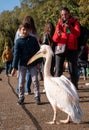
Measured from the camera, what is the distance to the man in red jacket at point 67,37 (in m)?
11.3

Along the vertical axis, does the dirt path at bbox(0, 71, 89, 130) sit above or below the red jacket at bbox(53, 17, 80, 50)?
below

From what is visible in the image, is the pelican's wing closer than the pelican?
No

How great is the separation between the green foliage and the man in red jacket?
17314 mm

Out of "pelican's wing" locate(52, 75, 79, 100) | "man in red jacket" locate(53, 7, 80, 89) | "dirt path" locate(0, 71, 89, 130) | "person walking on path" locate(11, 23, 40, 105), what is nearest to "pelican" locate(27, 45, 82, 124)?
"pelican's wing" locate(52, 75, 79, 100)

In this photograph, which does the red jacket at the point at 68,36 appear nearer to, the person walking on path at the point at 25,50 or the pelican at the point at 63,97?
the person walking on path at the point at 25,50

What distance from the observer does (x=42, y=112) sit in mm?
9695

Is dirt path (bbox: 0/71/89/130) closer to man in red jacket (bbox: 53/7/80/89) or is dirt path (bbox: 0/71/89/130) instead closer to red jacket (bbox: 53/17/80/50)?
man in red jacket (bbox: 53/7/80/89)

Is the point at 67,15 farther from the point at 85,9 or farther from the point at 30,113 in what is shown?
the point at 85,9

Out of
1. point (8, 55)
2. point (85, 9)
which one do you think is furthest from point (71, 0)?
point (8, 55)

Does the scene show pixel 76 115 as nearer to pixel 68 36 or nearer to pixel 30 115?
pixel 30 115

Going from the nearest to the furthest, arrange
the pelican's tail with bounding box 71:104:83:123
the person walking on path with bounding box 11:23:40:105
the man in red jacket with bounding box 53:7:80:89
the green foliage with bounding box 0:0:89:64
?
the pelican's tail with bounding box 71:104:83:123, the person walking on path with bounding box 11:23:40:105, the man in red jacket with bounding box 53:7:80:89, the green foliage with bounding box 0:0:89:64

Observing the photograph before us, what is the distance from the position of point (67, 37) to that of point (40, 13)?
1328 inches

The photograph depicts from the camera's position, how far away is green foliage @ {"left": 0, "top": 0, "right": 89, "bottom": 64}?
30.5 meters

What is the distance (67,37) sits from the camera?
1143 cm
